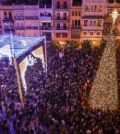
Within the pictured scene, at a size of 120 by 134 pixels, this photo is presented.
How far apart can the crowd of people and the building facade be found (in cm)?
1281

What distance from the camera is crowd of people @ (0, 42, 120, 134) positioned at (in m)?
29.4

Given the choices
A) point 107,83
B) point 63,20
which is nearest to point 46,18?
point 63,20

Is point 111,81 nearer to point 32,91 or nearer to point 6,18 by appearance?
point 32,91

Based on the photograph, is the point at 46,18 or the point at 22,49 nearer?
the point at 22,49

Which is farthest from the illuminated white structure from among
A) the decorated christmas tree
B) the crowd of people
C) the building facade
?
the building facade

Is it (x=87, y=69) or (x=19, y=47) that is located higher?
(x=19, y=47)

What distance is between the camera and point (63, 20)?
52.9 metres

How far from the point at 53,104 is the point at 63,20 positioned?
2276 centimetres

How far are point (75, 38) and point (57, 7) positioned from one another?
17.8ft

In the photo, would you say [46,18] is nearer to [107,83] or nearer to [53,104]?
[53,104]

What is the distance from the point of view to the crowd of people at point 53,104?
96.6 ft

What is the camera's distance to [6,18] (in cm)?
5306

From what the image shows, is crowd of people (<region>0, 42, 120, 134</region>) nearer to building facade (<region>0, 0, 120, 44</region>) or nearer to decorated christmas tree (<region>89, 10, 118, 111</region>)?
decorated christmas tree (<region>89, 10, 118, 111</region>)

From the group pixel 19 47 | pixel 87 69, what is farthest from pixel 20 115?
pixel 87 69
